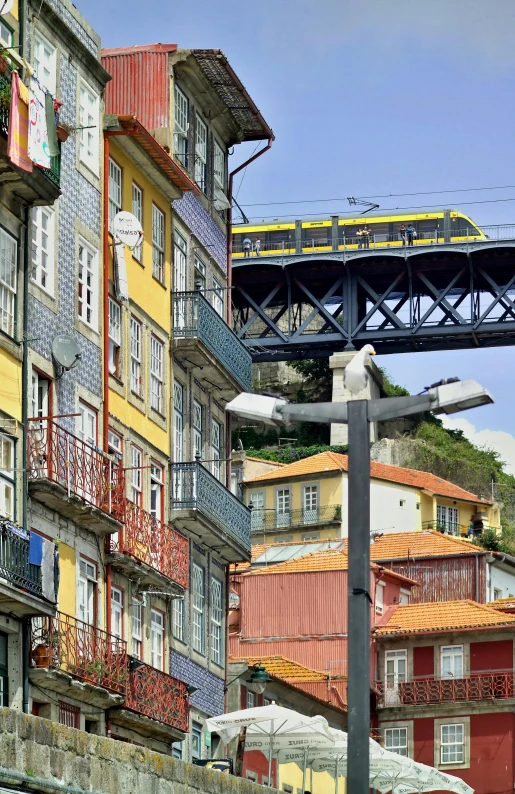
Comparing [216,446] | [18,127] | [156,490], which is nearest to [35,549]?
[18,127]

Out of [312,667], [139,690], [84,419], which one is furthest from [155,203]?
Answer: [312,667]

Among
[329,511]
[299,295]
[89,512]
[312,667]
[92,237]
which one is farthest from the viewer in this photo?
[299,295]

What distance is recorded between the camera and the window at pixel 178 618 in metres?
34.2

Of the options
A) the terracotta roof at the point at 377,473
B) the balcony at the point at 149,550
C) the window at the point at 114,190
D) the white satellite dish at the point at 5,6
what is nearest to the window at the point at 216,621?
the balcony at the point at 149,550

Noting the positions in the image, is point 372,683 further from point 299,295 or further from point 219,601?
point 299,295

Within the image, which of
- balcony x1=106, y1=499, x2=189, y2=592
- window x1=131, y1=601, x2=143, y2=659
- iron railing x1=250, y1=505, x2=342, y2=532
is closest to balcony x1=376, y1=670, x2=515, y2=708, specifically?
balcony x1=106, y1=499, x2=189, y2=592

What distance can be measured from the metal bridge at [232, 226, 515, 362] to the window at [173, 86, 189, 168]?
5723 cm

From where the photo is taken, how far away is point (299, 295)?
327ft

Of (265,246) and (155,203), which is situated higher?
(265,246)

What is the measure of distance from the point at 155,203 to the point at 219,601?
26.7ft

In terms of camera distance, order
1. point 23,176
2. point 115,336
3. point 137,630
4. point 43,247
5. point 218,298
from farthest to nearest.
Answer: point 218,298 → point 137,630 → point 115,336 → point 43,247 → point 23,176

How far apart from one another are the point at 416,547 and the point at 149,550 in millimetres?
38778

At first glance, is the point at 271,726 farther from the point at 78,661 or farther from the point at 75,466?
the point at 75,466

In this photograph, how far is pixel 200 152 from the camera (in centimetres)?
3762
